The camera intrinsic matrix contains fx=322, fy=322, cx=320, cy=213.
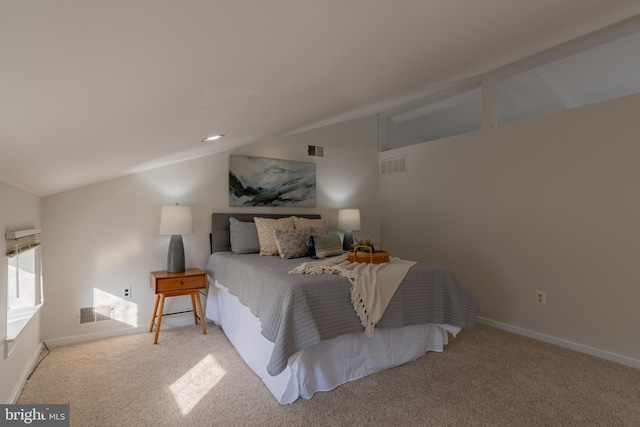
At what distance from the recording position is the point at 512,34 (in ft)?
5.04

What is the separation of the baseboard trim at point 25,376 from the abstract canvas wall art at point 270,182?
212 cm

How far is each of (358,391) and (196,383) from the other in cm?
112

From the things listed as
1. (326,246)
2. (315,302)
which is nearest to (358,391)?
(315,302)

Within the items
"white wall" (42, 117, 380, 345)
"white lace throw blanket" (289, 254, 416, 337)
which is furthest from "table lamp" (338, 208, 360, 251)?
"white lace throw blanket" (289, 254, 416, 337)

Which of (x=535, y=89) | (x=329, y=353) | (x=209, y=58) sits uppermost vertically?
(x=535, y=89)

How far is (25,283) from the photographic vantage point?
2.59 meters

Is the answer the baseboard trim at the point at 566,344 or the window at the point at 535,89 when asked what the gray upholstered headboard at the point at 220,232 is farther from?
the baseboard trim at the point at 566,344

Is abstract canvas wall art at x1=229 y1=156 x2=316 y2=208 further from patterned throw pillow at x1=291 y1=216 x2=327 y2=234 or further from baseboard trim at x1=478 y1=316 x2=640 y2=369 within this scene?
baseboard trim at x1=478 y1=316 x2=640 y2=369

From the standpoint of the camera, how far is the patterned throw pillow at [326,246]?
3.15 m

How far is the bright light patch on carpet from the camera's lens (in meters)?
2.02

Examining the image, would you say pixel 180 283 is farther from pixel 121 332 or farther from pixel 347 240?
pixel 347 240

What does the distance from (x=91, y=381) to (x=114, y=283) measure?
3.57ft

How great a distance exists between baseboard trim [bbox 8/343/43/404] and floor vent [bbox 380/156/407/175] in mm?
4313

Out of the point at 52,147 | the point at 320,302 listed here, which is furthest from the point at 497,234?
the point at 52,147
